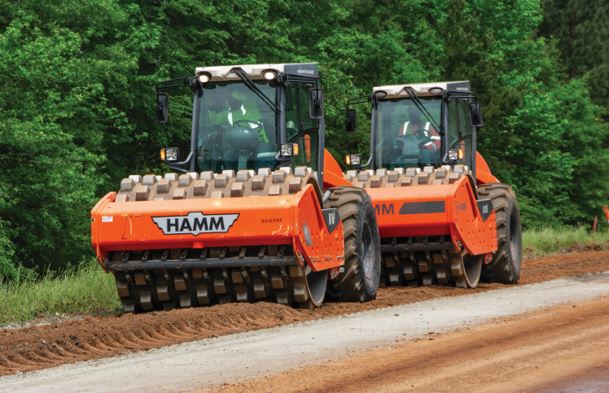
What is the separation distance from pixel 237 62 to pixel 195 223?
20271 millimetres

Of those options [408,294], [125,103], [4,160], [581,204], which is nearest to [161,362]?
[408,294]

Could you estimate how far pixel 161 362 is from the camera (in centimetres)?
1036

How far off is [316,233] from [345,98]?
22.4 metres

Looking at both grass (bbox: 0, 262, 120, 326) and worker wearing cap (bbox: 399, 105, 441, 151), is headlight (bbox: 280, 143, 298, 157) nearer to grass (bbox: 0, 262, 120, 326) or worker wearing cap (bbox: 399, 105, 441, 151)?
grass (bbox: 0, 262, 120, 326)

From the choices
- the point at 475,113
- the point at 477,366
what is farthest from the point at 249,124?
the point at 477,366

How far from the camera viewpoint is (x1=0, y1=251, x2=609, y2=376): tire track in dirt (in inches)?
436

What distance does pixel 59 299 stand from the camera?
1611cm

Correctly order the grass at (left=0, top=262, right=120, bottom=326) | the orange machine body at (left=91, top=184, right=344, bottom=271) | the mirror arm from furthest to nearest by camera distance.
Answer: the mirror arm
the grass at (left=0, top=262, right=120, bottom=326)
the orange machine body at (left=91, top=184, right=344, bottom=271)

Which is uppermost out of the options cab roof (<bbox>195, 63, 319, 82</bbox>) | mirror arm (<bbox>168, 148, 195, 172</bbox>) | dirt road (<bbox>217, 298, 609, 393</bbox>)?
cab roof (<bbox>195, 63, 319, 82</bbox>)

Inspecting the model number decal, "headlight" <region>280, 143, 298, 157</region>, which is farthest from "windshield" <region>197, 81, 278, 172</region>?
the model number decal

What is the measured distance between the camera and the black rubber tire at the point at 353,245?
16.3 m

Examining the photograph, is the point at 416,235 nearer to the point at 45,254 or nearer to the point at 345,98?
the point at 45,254

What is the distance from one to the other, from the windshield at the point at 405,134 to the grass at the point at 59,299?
5956 millimetres

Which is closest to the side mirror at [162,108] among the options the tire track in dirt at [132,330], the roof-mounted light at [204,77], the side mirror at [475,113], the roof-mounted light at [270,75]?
the roof-mounted light at [204,77]
